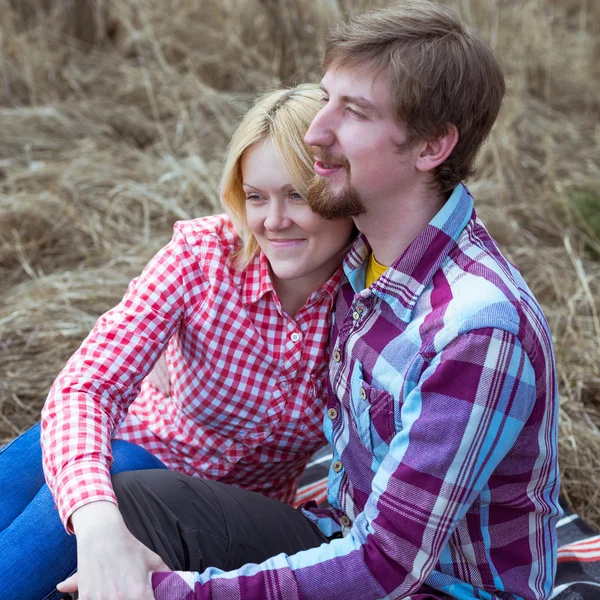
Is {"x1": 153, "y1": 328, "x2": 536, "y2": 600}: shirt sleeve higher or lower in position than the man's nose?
lower

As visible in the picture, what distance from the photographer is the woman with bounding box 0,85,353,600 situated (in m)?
1.81

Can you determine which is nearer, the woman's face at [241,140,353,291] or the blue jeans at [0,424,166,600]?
the blue jeans at [0,424,166,600]

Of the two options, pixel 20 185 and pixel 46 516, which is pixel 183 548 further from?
pixel 20 185

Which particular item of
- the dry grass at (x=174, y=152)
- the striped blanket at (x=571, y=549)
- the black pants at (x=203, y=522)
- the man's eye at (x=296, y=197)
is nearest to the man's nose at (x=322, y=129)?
the man's eye at (x=296, y=197)

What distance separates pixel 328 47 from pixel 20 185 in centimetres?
297

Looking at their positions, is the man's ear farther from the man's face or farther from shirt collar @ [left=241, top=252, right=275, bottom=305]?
shirt collar @ [left=241, top=252, right=275, bottom=305]

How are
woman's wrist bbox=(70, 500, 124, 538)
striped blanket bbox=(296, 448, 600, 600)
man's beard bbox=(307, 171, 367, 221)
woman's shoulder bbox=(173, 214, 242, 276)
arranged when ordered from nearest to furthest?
woman's wrist bbox=(70, 500, 124, 538) < man's beard bbox=(307, 171, 367, 221) < woman's shoulder bbox=(173, 214, 242, 276) < striped blanket bbox=(296, 448, 600, 600)

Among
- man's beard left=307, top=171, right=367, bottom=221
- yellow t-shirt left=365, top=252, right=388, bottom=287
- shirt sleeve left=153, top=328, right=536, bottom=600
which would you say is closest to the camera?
shirt sleeve left=153, top=328, right=536, bottom=600

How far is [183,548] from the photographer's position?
6.00 ft

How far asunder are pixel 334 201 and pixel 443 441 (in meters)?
0.57

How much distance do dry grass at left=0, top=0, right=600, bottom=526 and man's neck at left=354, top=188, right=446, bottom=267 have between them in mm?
1254

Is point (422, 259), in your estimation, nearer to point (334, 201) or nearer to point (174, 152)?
point (334, 201)

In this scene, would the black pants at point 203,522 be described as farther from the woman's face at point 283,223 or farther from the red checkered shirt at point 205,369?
the woman's face at point 283,223

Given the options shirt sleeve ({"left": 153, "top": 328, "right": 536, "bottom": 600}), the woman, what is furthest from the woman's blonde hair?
shirt sleeve ({"left": 153, "top": 328, "right": 536, "bottom": 600})
